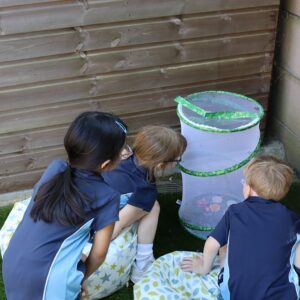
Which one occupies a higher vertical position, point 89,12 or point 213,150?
point 89,12

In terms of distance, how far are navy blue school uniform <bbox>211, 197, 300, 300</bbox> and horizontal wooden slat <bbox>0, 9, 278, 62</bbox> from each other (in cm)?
119

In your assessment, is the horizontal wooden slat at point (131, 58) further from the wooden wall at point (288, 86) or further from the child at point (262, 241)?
the child at point (262, 241)

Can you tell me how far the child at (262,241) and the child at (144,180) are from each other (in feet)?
1.51

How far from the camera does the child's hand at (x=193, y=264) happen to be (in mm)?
2223

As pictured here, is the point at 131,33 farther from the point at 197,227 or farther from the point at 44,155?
the point at 197,227

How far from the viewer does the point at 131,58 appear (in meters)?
2.68

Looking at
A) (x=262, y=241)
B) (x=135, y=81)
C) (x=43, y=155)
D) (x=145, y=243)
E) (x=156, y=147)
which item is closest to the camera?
(x=262, y=241)

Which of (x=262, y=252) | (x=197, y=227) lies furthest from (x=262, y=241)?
(x=197, y=227)

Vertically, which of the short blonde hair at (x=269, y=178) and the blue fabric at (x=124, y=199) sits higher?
the short blonde hair at (x=269, y=178)

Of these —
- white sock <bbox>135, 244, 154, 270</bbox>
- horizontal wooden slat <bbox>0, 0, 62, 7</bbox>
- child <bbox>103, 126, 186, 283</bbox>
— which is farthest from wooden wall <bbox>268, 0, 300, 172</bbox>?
horizontal wooden slat <bbox>0, 0, 62, 7</bbox>

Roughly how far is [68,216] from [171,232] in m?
1.15

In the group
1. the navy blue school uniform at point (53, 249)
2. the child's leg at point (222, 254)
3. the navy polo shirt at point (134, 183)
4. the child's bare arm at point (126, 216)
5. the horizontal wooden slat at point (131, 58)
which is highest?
the horizontal wooden slat at point (131, 58)

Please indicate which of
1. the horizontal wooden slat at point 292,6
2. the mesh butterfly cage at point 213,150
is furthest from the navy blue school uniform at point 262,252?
the horizontal wooden slat at point 292,6

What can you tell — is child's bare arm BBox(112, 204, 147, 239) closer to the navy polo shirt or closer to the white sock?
the navy polo shirt
